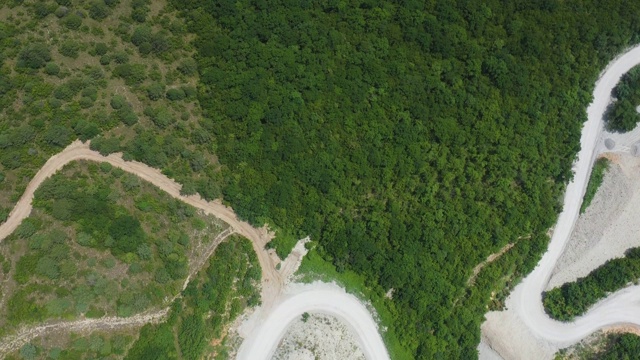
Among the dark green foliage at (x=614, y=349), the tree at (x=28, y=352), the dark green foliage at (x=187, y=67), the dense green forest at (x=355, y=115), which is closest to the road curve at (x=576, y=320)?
the dark green foliage at (x=614, y=349)

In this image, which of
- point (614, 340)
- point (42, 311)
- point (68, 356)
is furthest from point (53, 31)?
point (614, 340)

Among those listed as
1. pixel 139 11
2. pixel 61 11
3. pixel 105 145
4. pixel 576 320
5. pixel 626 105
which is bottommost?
pixel 576 320

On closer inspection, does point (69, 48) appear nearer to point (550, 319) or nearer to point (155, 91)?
point (155, 91)

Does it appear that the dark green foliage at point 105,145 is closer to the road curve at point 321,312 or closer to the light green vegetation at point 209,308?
the light green vegetation at point 209,308

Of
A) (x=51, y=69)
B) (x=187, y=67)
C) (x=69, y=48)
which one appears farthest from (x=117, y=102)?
(x=187, y=67)

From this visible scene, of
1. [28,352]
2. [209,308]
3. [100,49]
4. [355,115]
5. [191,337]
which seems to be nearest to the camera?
[28,352]

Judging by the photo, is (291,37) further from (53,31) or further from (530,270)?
(530,270)

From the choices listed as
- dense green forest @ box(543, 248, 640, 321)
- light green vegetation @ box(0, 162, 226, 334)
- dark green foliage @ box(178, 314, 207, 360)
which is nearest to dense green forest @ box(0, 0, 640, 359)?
light green vegetation @ box(0, 162, 226, 334)
